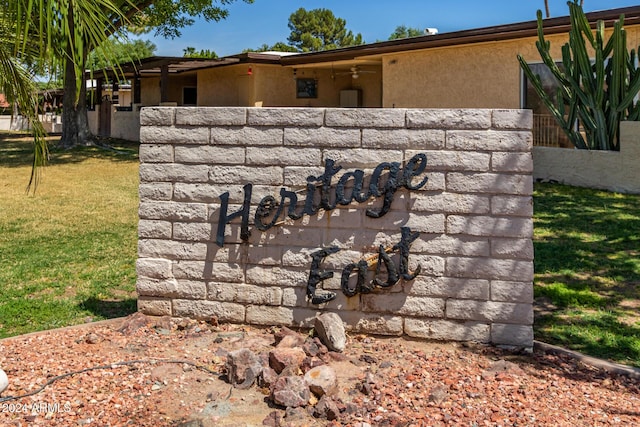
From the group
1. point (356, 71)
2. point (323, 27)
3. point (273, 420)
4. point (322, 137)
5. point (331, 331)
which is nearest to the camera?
point (273, 420)

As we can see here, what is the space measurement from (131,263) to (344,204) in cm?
362

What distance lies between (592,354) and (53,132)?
31879 millimetres

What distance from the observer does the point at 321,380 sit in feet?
13.2

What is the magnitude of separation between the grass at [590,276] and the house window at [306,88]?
14643 millimetres

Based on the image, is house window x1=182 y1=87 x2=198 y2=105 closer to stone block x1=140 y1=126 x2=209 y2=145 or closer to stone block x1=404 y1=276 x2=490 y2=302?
stone block x1=140 y1=126 x2=209 y2=145

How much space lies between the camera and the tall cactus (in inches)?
473

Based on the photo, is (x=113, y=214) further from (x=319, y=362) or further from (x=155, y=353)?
(x=319, y=362)

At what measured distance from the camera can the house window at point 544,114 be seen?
1394 centimetres

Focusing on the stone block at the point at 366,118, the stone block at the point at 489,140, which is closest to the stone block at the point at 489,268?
the stone block at the point at 489,140

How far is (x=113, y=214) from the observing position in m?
11.3

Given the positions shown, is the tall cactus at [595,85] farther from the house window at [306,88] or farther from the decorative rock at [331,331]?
the house window at [306,88]

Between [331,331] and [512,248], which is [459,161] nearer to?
[512,248]

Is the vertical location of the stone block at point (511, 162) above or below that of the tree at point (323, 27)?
below

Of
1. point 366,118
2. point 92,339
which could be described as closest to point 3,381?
point 92,339
